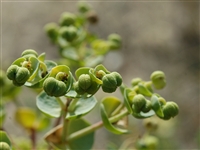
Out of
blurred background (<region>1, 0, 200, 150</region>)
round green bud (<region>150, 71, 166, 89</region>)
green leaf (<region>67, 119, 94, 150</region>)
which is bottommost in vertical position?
blurred background (<region>1, 0, 200, 150</region>)

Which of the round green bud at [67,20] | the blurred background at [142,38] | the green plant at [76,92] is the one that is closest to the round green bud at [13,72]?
the green plant at [76,92]

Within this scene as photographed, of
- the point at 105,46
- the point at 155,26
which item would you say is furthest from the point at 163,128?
the point at 155,26

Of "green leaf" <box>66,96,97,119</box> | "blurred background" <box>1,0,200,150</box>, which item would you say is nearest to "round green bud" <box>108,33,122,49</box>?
"green leaf" <box>66,96,97,119</box>

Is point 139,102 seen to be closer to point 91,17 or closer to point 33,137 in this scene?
point 33,137

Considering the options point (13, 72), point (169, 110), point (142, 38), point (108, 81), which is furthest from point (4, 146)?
point (142, 38)

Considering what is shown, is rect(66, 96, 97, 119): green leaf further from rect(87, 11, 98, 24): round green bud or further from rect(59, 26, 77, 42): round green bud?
rect(87, 11, 98, 24): round green bud

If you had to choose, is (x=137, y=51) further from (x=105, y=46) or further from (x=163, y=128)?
(x=105, y=46)

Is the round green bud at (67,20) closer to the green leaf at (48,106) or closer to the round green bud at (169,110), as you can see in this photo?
the green leaf at (48,106)
